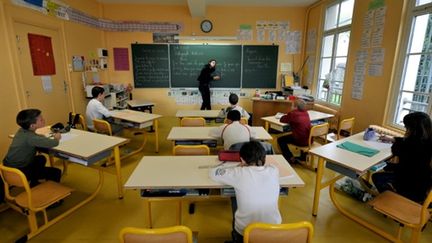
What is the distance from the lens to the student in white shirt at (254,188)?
1490mm

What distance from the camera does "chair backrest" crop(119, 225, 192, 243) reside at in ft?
3.78

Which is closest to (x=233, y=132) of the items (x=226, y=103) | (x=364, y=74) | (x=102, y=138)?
(x=102, y=138)

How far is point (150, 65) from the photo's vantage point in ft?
21.2

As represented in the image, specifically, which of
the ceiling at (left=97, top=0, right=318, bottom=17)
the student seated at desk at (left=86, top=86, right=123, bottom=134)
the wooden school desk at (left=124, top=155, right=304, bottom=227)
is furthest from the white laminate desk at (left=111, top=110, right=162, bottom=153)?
the ceiling at (left=97, top=0, right=318, bottom=17)

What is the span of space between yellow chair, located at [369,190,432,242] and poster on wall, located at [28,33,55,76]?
5.11m

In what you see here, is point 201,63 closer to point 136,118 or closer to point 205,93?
point 205,93

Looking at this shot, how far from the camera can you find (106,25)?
6078 mm

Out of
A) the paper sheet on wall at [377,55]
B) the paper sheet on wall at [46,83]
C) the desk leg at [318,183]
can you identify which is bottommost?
the desk leg at [318,183]

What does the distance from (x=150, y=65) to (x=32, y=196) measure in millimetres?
4824

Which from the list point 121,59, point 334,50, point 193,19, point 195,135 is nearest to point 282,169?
point 195,135

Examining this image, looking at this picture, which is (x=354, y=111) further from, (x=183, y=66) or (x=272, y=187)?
(x=183, y=66)

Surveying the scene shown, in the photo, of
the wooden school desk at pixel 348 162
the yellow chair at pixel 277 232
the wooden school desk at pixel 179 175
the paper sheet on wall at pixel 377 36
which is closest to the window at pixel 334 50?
the paper sheet on wall at pixel 377 36

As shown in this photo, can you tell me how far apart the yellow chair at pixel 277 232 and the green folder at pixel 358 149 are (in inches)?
60.8

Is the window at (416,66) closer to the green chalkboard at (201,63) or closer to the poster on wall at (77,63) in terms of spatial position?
the green chalkboard at (201,63)
